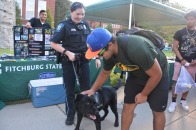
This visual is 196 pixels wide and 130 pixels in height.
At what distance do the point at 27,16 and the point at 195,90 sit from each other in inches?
785

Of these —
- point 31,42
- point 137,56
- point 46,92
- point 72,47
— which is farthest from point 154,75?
point 31,42

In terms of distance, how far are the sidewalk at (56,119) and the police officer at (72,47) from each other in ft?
0.93

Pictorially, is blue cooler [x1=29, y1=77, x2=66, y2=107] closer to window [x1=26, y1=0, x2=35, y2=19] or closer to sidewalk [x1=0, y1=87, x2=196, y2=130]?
sidewalk [x1=0, y1=87, x2=196, y2=130]

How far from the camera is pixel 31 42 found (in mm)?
4207

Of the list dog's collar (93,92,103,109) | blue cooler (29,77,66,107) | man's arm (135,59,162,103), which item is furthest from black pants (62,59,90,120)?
man's arm (135,59,162,103)

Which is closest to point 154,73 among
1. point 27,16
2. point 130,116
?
point 130,116

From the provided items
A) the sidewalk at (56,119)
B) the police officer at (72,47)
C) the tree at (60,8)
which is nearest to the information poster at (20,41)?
the sidewalk at (56,119)

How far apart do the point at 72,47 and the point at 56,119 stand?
1.24m

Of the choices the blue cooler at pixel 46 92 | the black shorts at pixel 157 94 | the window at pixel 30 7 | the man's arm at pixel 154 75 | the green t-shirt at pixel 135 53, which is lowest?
the blue cooler at pixel 46 92

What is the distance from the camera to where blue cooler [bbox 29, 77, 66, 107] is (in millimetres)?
3592

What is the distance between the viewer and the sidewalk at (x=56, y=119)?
117 inches

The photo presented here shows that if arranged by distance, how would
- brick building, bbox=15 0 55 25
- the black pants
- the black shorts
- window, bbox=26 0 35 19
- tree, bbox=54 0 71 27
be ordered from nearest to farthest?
1. the black shorts
2. the black pants
3. brick building, bbox=15 0 55 25
4. window, bbox=26 0 35 19
5. tree, bbox=54 0 71 27

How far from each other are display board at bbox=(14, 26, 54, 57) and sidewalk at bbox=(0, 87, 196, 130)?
1106 millimetres

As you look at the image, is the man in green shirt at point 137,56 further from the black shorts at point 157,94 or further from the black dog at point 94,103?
the black dog at point 94,103
